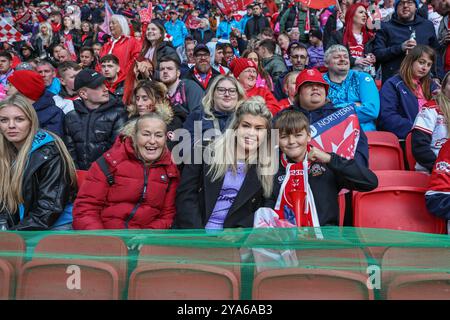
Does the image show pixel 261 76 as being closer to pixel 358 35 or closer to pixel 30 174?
pixel 358 35

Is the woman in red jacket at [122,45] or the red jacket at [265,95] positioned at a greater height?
the woman in red jacket at [122,45]

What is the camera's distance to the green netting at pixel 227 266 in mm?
2889

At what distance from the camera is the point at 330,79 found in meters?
5.86

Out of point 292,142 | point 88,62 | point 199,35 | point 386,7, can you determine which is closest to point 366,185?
point 292,142

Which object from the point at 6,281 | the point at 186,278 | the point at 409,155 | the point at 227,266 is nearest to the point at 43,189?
the point at 6,281

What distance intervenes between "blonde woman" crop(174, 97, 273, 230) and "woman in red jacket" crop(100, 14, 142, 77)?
4294 millimetres

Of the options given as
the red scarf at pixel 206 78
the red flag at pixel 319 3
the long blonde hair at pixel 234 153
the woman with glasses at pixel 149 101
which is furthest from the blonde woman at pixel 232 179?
the red flag at pixel 319 3

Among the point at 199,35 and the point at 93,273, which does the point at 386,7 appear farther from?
the point at 93,273

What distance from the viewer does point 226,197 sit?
397 cm

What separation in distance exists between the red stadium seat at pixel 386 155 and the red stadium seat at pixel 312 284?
2.58 m

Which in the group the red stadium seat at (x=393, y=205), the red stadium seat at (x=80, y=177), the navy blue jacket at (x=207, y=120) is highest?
the navy blue jacket at (x=207, y=120)

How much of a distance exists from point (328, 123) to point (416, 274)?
2082mm

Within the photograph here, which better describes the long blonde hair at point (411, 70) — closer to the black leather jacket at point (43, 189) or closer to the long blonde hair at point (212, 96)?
the long blonde hair at point (212, 96)

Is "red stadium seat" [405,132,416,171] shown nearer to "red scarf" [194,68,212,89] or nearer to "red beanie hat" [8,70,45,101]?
"red scarf" [194,68,212,89]
